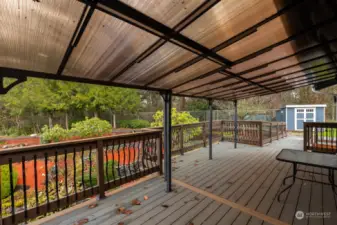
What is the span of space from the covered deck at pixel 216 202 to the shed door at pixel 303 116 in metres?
10.5

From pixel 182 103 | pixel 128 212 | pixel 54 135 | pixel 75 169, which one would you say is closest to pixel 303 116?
pixel 182 103

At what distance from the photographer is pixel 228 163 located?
4465mm

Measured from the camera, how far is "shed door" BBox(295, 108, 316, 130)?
11524 millimetres

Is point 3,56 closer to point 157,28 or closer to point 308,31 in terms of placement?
point 157,28

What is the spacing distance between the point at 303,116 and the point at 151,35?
47.8 feet

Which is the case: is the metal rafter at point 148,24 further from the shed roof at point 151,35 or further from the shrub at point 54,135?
the shrub at point 54,135

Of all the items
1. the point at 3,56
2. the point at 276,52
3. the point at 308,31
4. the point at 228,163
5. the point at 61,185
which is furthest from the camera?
the point at 228,163

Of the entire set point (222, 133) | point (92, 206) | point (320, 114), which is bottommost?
point (92, 206)

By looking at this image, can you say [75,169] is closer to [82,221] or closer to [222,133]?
[82,221]

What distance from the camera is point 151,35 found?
54.3 inches

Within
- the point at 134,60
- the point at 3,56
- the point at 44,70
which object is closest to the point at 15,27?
the point at 3,56

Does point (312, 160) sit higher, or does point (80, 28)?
point (80, 28)

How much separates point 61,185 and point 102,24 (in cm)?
448

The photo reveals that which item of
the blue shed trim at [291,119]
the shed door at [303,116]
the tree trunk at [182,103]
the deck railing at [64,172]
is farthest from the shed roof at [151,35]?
the tree trunk at [182,103]
